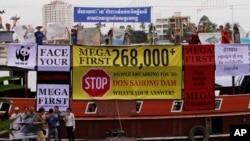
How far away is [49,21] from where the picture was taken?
65.4 ft

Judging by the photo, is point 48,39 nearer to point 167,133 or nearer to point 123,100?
point 123,100

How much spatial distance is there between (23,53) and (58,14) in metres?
2.72

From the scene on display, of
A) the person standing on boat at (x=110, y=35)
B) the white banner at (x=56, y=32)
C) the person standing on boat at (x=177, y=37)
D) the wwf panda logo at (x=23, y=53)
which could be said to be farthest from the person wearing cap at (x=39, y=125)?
the person standing on boat at (x=177, y=37)

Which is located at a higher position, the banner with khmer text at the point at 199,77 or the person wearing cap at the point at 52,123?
the banner with khmer text at the point at 199,77

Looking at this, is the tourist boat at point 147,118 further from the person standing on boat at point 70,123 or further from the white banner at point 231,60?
the white banner at point 231,60

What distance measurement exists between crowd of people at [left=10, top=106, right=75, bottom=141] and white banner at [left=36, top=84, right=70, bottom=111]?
207 millimetres

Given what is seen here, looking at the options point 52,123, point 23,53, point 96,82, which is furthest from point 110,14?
point 52,123

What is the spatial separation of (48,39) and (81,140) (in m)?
3.71

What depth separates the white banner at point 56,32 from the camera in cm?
1894

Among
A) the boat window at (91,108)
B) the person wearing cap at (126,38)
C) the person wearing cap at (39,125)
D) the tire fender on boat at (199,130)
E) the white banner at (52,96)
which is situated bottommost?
the tire fender on boat at (199,130)

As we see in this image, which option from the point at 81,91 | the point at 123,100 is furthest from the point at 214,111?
the point at 81,91

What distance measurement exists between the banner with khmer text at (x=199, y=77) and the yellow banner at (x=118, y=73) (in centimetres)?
69

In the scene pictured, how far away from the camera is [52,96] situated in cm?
1822

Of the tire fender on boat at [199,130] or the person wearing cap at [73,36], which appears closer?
the tire fender on boat at [199,130]
